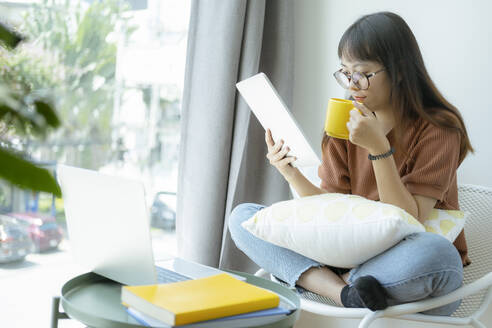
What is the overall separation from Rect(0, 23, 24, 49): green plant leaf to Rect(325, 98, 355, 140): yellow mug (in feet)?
3.70

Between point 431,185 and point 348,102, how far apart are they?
0.29m

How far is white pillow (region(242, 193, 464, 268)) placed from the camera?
1200 mm

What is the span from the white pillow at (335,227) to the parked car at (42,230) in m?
0.70

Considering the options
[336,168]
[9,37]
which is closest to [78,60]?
[336,168]

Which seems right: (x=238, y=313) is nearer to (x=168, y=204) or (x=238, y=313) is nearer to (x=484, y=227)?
(x=484, y=227)

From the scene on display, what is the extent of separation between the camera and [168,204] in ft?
6.84

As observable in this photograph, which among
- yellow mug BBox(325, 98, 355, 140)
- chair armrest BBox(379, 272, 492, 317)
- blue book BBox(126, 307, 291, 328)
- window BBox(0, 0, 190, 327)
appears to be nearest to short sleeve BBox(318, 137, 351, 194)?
yellow mug BBox(325, 98, 355, 140)

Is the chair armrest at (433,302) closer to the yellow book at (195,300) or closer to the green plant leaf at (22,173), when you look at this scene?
the yellow book at (195,300)

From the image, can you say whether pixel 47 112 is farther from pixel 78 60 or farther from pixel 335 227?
pixel 78 60

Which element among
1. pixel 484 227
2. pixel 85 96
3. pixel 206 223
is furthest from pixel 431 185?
pixel 85 96

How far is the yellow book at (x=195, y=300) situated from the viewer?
783 millimetres

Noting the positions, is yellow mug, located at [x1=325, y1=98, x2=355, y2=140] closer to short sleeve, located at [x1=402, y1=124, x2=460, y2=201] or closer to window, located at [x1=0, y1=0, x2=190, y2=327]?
short sleeve, located at [x1=402, y1=124, x2=460, y2=201]

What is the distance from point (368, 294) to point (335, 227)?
0.51 ft

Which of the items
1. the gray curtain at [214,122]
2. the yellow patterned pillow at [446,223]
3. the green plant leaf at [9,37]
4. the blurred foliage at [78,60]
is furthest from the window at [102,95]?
the green plant leaf at [9,37]
